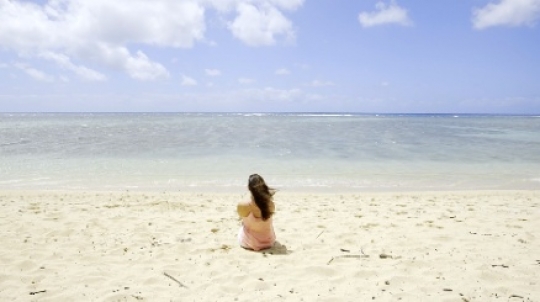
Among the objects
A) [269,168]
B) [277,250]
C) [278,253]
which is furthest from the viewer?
[269,168]

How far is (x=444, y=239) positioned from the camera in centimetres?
568

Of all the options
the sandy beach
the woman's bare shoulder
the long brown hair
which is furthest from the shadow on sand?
the woman's bare shoulder

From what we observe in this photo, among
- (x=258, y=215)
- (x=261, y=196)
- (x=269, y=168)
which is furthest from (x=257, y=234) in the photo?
(x=269, y=168)

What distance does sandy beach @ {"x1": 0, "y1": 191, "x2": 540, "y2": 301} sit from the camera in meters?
3.95

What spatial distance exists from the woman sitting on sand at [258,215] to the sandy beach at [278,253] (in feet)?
0.62

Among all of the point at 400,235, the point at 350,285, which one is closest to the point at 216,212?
the point at 400,235

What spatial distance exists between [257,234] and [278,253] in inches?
17.6

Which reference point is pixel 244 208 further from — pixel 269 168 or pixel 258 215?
pixel 269 168

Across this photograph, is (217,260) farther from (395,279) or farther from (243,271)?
(395,279)

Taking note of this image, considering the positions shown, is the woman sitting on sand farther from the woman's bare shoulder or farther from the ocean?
the ocean

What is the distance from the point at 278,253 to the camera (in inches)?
207

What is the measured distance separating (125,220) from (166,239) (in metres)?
1.59

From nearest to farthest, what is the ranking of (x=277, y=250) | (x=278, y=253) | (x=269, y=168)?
(x=278, y=253) < (x=277, y=250) < (x=269, y=168)

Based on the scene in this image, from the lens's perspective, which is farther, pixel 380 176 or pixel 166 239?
pixel 380 176
